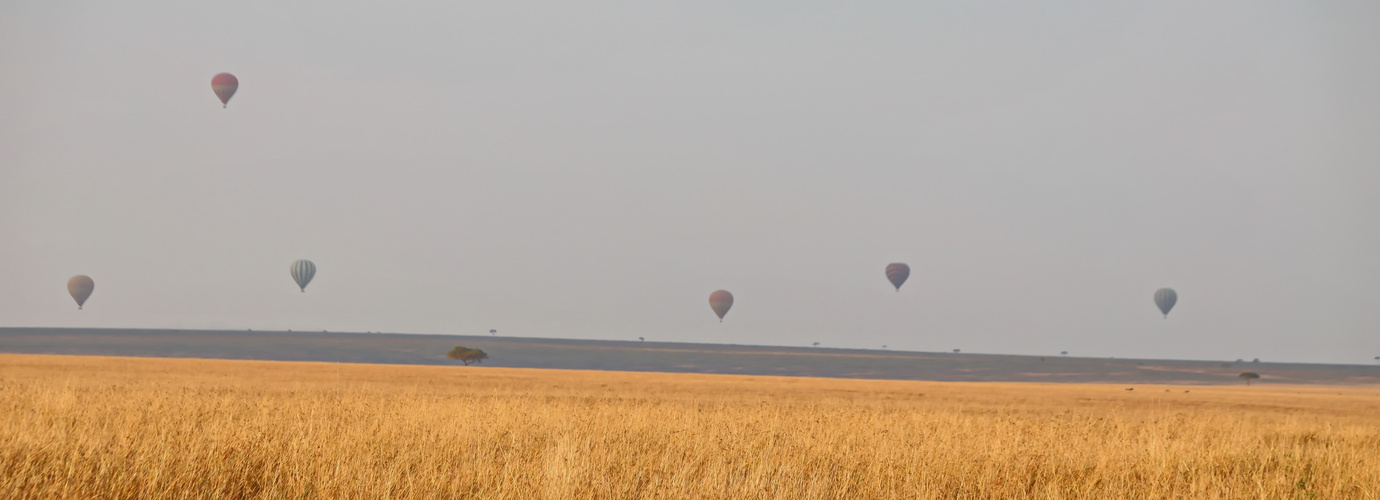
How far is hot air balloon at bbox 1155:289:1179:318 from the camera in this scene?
13400 centimetres

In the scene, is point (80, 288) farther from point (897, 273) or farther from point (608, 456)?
point (608, 456)

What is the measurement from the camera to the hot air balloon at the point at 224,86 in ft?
296

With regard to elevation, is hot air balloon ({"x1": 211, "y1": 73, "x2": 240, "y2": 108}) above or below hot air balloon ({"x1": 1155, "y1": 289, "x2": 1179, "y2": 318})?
above

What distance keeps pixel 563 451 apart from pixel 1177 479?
706 cm

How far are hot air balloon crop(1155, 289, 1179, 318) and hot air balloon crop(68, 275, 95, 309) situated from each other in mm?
139885

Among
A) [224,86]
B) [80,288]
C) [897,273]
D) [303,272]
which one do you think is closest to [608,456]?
[224,86]

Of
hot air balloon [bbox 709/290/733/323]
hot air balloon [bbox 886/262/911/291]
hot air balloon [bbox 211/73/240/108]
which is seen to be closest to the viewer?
hot air balloon [bbox 211/73/240/108]

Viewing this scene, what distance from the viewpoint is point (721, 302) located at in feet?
458

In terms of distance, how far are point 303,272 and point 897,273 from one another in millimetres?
69970

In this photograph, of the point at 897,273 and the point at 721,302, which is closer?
the point at 897,273

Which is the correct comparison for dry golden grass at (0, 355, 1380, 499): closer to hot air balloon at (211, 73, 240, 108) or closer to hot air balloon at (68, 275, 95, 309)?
hot air balloon at (211, 73, 240, 108)

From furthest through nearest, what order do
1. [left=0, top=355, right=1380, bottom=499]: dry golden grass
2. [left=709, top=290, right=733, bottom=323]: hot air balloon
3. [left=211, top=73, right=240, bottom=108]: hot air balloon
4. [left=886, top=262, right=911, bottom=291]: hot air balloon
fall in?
[left=709, top=290, right=733, bottom=323]: hot air balloon, [left=886, top=262, right=911, bottom=291]: hot air balloon, [left=211, top=73, right=240, bottom=108]: hot air balloon, [left=0, top=355, right=1380, bottom=499]: dry golden grass

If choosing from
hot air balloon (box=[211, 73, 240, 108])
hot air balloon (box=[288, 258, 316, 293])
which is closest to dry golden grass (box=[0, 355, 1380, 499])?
hot air balloon (box=[211, 73, 240, 108])

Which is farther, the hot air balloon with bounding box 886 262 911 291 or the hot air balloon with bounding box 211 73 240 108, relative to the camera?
the hot air balloon with bounding box 886 262 911 291
